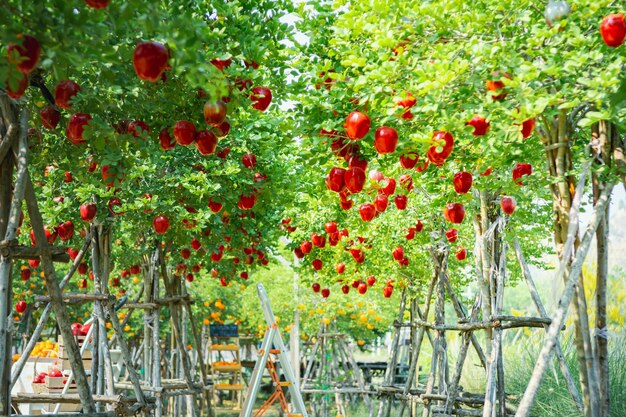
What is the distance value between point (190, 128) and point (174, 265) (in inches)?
304

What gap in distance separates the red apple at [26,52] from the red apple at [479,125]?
2310 mm

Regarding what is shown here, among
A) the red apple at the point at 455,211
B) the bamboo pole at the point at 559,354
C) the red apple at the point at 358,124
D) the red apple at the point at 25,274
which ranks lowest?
the bamboo pole at the point at 559,354

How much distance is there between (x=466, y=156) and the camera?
521 cm

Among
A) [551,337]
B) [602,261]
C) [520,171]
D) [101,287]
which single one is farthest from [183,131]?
[101,287]

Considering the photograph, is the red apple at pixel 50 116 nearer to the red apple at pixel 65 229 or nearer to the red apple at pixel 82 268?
the red apple at pixel 65 229

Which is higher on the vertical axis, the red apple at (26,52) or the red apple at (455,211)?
the red apple at (26,52)

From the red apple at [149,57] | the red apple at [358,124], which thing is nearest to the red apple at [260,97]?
the red apple at [358,124]

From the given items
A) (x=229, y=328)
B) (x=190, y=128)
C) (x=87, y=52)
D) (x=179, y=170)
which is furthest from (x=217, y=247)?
(x=229, y=328)

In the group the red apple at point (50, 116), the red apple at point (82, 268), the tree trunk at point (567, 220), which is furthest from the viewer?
the red apple at point (82, 268)

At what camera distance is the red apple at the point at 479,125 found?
4094 mm

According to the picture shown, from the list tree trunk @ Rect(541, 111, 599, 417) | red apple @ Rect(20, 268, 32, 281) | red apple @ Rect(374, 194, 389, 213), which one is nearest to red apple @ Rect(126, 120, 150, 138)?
red apple @ Rect(374, 194, 389, 213)

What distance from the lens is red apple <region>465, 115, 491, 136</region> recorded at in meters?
4.09

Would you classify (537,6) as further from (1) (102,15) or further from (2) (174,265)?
(2) (174,265)

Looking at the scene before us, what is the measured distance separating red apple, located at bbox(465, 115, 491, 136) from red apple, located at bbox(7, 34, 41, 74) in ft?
7.58
